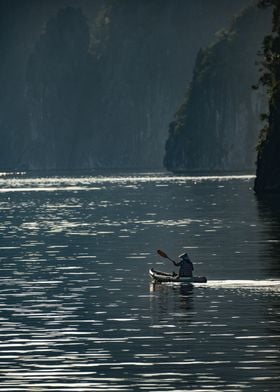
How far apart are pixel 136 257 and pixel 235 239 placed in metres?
14.4

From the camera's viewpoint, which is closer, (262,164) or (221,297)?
(221,297)

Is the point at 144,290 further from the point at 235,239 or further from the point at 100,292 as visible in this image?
the point at 235,239

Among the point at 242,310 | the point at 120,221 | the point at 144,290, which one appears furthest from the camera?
the point at 120,221

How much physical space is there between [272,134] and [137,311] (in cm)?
11441

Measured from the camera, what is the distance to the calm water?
134ft

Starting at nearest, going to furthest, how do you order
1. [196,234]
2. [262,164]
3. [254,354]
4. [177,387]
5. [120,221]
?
[177,387] → [254,354] → [196,234] → [120,221] → [262,164]

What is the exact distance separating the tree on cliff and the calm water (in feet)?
175

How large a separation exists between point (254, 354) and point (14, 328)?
32.4ft

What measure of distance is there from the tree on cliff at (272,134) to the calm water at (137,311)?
53.4 meters

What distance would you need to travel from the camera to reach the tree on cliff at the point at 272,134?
548 ft

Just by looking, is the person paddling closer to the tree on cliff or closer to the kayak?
the kayak

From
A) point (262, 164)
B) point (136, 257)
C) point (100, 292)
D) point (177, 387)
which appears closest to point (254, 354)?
point (177, 387)

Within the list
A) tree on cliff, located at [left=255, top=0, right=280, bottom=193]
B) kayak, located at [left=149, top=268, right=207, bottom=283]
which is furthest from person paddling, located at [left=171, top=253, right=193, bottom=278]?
tree on cliff, located at [left=255, top=0, right=280, bottom=193]

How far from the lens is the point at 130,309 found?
5575 centimetres
